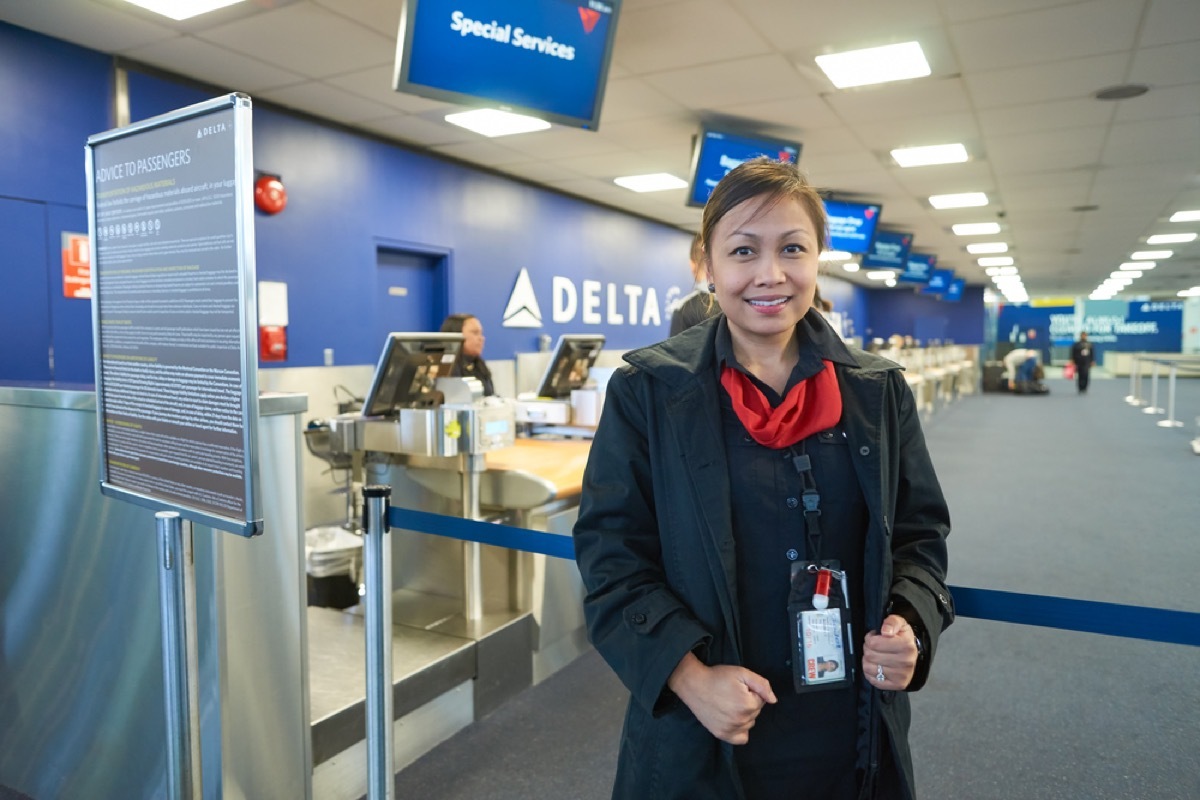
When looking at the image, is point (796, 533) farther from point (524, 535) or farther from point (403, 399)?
point (403, 399)

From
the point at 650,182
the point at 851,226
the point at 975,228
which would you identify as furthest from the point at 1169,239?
the point at 650,182

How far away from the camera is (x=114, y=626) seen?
7.04 feet

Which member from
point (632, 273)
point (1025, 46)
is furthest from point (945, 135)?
point (632, 273)

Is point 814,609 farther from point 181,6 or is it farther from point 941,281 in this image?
point 941,281

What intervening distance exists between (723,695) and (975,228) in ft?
38.4

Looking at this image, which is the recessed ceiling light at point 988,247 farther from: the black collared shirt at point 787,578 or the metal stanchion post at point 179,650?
the metal stanchion post at point 179,650

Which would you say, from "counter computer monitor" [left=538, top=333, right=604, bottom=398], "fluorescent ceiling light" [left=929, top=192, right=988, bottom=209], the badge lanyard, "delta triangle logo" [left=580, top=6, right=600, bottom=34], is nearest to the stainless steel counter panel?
the badge lanyard

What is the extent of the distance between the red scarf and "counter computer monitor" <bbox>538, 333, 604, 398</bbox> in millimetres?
3571

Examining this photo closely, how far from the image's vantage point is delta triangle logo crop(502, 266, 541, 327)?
7625 mm

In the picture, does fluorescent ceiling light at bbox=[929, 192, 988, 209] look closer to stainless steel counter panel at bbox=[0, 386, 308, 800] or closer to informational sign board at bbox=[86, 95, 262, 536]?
stainless steel counter panel at bbox=[0, 386, 308, 800]

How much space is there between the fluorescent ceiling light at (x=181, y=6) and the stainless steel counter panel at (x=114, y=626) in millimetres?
2255

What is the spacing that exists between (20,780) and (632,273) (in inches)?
326

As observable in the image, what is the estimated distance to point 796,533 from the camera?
1118mm

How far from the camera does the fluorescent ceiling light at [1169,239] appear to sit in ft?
38.6
